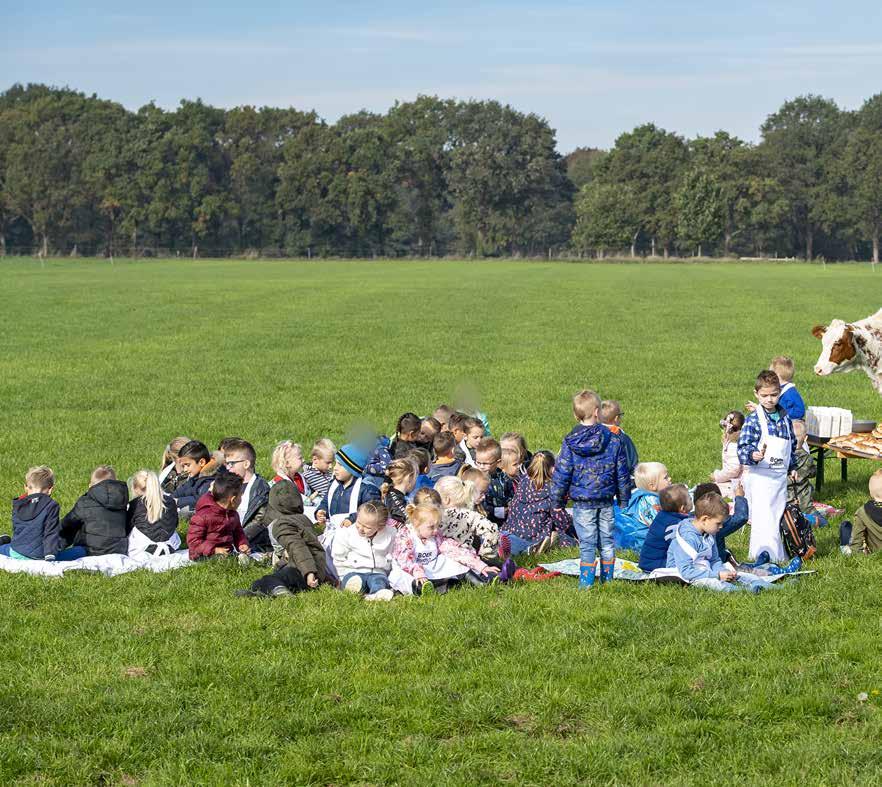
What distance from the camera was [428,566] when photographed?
30.9 ft

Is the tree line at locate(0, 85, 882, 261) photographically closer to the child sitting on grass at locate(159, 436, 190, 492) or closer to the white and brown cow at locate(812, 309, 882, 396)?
the child sitting on grass at locate(159, 436, 190, 492)

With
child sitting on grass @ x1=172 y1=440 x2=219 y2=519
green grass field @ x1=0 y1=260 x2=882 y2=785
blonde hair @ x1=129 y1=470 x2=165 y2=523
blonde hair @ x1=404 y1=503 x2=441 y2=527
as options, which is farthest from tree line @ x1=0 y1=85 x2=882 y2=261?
blonde hair @ x1=404 y1=503 x2=441 y2=527

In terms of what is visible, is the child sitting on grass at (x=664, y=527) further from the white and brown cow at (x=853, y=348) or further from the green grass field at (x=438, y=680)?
the white and brown cow at (x=853, y=348)

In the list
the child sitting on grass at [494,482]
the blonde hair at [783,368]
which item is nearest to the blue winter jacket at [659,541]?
the child sitting on grass at [494,482]

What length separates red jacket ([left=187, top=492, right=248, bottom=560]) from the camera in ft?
33.5

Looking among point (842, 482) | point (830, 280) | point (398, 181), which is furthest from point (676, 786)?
point (398, 181)

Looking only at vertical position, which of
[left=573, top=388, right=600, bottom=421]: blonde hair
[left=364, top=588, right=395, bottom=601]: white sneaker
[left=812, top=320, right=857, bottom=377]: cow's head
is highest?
[left=812, top=320, right=857, bottom=377]: cow's head

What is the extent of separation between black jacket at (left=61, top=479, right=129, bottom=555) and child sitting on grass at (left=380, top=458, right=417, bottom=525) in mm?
2254

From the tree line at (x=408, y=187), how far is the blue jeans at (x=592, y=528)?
114 m

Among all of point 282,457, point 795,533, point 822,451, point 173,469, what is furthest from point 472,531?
point 822,451

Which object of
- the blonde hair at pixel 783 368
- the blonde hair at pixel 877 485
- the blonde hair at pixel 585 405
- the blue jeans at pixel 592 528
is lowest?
the blue jeans at pixel 592 528

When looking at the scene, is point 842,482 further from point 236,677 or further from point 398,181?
point 398,181

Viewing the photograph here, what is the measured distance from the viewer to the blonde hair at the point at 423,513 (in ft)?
31.0

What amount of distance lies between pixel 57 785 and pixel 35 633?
2408mm
